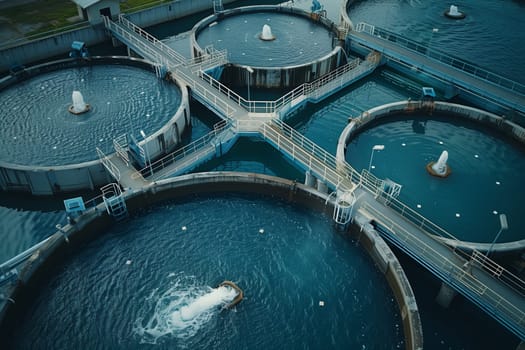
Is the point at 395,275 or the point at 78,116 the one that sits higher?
the point at 78,116

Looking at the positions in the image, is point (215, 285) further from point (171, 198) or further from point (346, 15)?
point (346, 15)

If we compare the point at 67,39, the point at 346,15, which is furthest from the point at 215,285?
the point at 346,15

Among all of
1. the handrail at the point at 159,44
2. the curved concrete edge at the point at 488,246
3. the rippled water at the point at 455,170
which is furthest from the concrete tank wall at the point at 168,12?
the curved concrete edge at the point at 488,246

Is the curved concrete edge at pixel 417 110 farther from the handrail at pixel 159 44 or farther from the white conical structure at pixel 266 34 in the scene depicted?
the handrail at pixel 159 44

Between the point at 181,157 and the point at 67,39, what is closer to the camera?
the point at 181,157

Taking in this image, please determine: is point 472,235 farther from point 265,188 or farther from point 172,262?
point 172,262

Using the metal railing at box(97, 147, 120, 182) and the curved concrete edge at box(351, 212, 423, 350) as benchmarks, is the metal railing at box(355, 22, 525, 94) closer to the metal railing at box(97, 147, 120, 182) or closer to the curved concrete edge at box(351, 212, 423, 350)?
the curved concrete edge at box(351, 212, 423, 350)

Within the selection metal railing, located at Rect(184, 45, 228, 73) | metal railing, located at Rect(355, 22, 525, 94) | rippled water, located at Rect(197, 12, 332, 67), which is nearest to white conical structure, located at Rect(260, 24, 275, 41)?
rippled water, located at Rect(197, 12, 332, 67)
